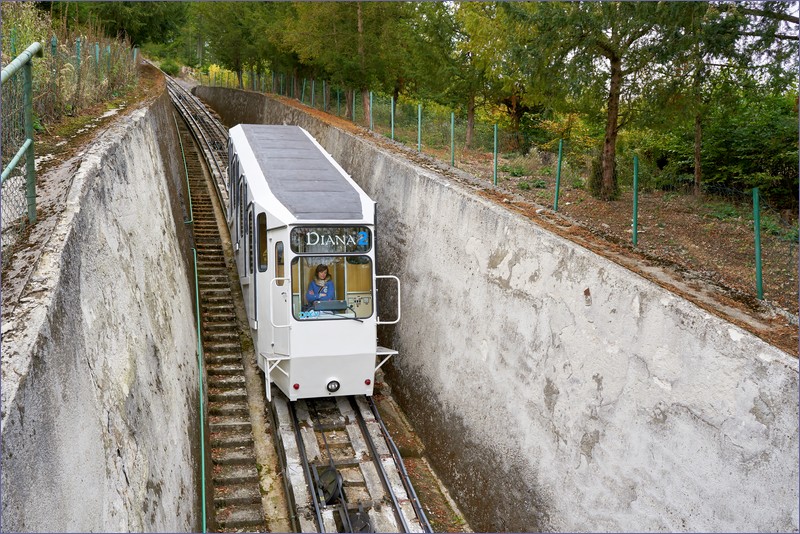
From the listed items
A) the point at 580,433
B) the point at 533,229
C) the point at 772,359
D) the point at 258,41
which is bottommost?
the point at 580,433

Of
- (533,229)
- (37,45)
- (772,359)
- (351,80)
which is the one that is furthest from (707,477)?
(351,80)

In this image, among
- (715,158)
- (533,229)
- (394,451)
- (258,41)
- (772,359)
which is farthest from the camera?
(258,41)

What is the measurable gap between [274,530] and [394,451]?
93.2 inches

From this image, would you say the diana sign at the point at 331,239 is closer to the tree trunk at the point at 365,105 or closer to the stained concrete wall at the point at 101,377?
the stained concrete wall at the point at 101,377

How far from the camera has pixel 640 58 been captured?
38.0 feet

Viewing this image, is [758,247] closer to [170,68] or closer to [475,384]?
[475,384]

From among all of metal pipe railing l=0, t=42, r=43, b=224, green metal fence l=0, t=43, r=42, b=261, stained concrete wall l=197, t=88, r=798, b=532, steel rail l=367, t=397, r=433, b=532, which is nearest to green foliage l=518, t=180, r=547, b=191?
stained concrete wall l=197, t=88, r=798, b=532

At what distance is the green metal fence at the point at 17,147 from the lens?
5797 millimetres

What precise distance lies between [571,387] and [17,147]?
6404 mm

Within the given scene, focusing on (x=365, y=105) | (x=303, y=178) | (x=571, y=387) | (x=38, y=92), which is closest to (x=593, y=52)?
(x=303, y=178)

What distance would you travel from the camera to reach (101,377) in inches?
217

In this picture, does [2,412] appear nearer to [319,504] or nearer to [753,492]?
[753,492]

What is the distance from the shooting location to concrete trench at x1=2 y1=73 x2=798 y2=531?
462cm

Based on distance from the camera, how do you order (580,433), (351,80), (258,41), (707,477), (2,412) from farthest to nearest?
(258,41) < (351,80) < (580,433) < (707,477) < (2,412)
